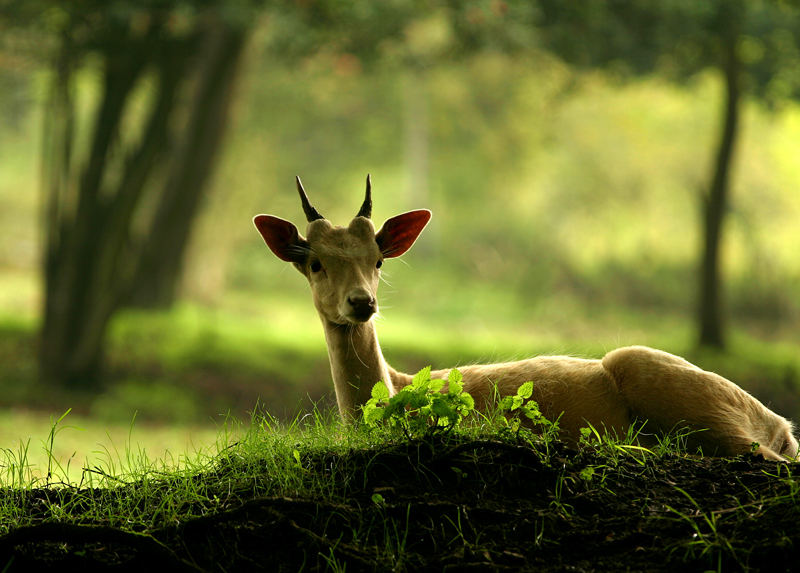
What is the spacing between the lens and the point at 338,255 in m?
4.46

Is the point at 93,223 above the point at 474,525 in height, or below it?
above

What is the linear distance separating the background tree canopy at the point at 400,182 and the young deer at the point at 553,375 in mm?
1073

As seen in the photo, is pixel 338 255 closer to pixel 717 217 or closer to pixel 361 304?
pixel 361 304

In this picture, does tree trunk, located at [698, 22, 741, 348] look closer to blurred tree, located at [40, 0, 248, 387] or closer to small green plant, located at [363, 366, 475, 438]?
blurred tree, located at [40, 0, 248, 387]

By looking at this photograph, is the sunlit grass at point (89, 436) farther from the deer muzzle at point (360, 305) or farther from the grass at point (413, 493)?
the grass at point (413, 493)

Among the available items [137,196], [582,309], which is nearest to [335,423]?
[137,196]

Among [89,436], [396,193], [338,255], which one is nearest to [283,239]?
[338,255]

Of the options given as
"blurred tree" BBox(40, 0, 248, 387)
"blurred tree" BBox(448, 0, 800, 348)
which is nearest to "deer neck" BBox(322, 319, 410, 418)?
"blurred tree" BBox(40, 0, 248, 387)

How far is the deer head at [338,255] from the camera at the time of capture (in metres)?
4.32

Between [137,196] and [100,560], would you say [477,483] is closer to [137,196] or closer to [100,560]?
[100,560]

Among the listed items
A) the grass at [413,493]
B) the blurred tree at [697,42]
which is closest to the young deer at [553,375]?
the grass at [413,493]

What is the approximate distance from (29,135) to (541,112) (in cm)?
1739

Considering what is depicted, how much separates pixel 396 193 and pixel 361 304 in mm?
25944

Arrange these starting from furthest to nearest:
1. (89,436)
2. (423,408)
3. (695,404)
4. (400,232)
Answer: (89,436) < (400,232) < (695,404) < (423,408)
